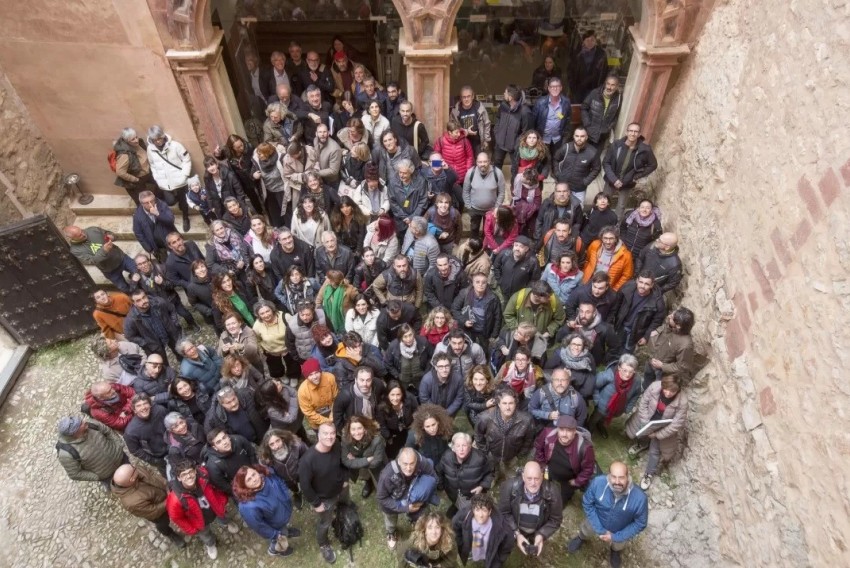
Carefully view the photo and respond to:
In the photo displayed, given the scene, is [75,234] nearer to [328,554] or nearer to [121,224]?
[121,224]

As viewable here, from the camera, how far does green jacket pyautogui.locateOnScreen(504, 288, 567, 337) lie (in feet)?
20.9

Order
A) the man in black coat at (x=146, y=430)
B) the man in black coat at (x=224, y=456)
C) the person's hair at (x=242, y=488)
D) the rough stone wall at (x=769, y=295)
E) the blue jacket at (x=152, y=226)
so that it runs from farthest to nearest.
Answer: the blue jacket at (x=152, y=226) < the man in black coat at (x=146, y=430) < the man in black coat at (x=224, y=456) < the person's hair at (x=242, y=488) < the rough stone wall at (x=769, y=295)

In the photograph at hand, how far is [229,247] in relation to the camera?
23.6 feet

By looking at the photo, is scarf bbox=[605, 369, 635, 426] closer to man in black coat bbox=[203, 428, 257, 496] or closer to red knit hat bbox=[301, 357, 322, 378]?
red knit hat bbox=[301, 357, 322, 378]

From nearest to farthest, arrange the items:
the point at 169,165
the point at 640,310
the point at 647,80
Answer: the point at 640,310, the point at 647,80, the point at 169,165

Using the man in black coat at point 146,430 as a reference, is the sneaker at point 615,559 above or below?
below

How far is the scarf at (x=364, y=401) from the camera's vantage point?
18.4 feet

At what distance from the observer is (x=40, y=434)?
7.22 m

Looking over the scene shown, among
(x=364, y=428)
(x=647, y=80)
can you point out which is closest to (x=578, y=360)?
(x=364, y=428)

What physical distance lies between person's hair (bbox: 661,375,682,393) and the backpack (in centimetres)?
318

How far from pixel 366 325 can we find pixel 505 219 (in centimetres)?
210

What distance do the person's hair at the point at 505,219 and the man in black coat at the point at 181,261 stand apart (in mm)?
3490

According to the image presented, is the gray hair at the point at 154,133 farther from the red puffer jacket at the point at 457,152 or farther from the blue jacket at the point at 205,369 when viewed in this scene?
the red puffer jacket at the point at 457,152

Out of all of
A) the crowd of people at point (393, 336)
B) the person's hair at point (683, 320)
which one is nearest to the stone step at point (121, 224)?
the crowd of people at point (393, 336)
